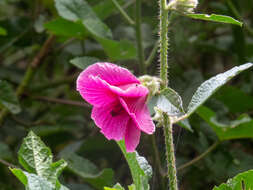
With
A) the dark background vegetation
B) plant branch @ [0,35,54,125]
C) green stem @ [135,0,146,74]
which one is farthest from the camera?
plant branch @ [0,35,54,125]

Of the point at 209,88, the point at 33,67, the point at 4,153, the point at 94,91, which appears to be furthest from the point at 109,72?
the point at 33,67

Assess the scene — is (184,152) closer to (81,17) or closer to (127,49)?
(127,49)

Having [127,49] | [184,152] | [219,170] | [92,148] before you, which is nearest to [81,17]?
[127,49]

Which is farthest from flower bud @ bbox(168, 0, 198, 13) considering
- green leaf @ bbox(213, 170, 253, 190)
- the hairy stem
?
green leaf @ bbox(213, 170, 253, 190)

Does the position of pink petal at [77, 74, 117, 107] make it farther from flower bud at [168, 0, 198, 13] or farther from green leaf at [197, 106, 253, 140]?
green leaf at [197, 106, 253, 140]

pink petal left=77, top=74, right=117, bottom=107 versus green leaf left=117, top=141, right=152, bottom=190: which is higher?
pink petal left=77, top=74, right=117, bottom=107

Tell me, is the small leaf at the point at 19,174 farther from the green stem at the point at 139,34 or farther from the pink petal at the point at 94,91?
the green stem at the point at 139,34

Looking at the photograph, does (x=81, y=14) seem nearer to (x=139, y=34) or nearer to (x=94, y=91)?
(x=139, y=34)
